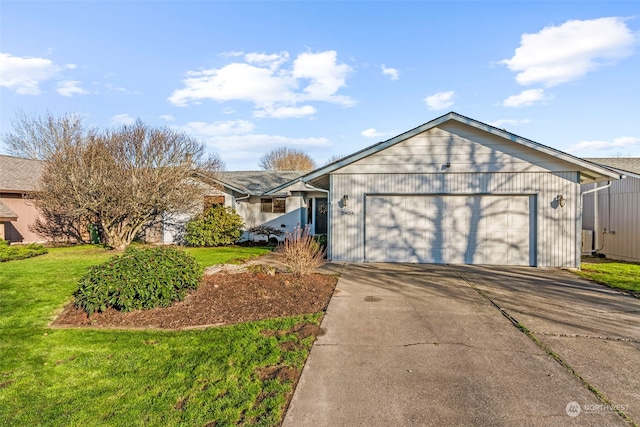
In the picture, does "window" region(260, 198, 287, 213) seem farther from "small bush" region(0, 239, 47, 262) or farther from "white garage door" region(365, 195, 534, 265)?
"small bush" region(0, 239, 47, 262)

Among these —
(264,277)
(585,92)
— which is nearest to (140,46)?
(264,277)

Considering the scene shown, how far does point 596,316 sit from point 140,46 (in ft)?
46.7

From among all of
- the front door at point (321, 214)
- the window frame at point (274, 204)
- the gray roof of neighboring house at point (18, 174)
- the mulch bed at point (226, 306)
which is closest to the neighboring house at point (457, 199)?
the mulch bed at point (226, 306)

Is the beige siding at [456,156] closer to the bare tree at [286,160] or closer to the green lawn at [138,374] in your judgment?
the green lawn at [138,374]

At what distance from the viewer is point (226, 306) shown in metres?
5.78

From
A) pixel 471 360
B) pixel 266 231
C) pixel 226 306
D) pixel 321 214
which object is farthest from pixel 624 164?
pixel 226 306

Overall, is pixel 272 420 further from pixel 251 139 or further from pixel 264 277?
pixel 251 139

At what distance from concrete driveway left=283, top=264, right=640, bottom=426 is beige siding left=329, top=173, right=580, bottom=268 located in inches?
122

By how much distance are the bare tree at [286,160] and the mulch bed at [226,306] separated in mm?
33422

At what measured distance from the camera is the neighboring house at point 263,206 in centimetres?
1617

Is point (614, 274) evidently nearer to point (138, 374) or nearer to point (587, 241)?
point (587, 241)

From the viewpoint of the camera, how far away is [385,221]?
10484 millimetres

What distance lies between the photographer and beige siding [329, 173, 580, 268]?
31.4 feet

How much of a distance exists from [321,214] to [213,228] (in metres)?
5.63
